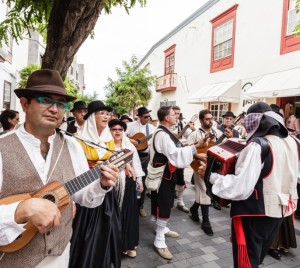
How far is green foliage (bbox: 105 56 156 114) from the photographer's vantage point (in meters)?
17.2

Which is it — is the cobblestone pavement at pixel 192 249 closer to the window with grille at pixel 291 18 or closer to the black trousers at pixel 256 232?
the black trousers at pixel 256 232

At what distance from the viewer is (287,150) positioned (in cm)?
229

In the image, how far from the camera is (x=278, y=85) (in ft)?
25.7

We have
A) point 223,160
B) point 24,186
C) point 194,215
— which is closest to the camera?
point 24,186

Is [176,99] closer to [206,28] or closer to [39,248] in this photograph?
[206,28]

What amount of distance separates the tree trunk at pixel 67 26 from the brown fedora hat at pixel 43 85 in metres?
0.88

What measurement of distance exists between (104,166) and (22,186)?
1.73 ft

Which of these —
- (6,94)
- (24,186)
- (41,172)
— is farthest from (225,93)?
(6,94)

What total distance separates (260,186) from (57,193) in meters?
1.74

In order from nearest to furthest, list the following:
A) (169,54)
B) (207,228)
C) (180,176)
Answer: (207,228) < (180,176) < (169,54)

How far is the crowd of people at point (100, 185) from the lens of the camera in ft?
4.95

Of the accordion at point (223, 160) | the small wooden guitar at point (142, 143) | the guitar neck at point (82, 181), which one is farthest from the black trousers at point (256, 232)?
the small wooden guitar at point (142, 143)

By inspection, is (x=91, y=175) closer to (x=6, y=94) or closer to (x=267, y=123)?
(x=267, y=123)

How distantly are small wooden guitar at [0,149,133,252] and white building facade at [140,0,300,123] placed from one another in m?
6.84
